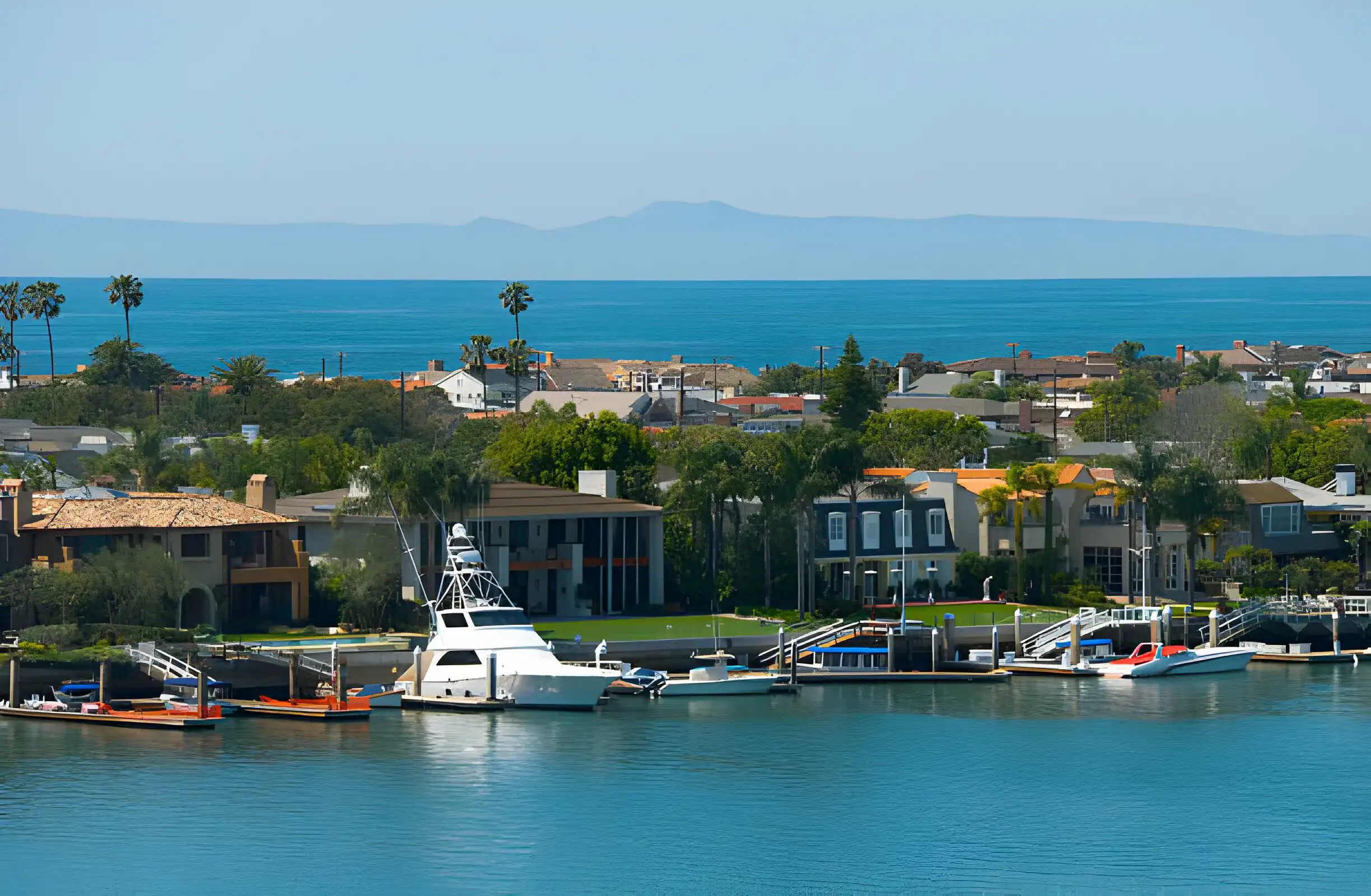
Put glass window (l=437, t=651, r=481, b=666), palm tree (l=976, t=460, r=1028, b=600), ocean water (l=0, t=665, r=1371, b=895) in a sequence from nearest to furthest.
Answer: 1. ocean water (l=0, t=665, r=1371, b=895)
2. glass window (l=437, t=651, r=481, b=666)
3. palm tree (l=976, t=460, r=1028, b=600)

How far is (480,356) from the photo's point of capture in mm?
160250

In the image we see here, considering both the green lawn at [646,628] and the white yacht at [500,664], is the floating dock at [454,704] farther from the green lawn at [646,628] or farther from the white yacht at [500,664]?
the green lawn at [646,628]

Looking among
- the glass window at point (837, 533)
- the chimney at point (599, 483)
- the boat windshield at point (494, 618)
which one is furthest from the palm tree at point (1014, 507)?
the boat windshield at point (494, 618)

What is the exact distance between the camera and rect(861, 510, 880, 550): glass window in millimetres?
89375

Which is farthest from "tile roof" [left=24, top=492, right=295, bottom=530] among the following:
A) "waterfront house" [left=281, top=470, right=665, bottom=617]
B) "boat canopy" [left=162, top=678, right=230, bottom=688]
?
"boat canopy" [left=162, top=678, right=230, bottom=688]

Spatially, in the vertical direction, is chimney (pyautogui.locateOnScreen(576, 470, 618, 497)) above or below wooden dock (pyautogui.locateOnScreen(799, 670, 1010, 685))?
above

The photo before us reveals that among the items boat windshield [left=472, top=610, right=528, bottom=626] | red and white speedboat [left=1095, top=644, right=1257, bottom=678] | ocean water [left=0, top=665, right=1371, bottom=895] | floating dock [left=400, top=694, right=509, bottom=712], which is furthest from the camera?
red and white speedboat [left=1095, top=644, right=1257, bottom=678]

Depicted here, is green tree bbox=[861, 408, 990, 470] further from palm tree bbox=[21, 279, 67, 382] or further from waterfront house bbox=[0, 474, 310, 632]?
palm tree bbox=[21, 279, 67, 382]

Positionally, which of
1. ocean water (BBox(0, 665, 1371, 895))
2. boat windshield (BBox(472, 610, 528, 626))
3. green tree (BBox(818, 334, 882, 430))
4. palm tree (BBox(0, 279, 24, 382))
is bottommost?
ocean water (BBox(0, 665, 1371, 895))

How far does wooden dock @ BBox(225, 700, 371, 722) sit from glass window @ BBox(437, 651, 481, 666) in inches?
141

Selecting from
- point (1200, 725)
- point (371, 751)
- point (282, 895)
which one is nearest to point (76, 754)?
point (371, 751)

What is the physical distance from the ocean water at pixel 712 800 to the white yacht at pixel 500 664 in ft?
2.34

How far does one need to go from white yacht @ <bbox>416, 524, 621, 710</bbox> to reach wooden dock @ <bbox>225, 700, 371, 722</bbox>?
126 inches

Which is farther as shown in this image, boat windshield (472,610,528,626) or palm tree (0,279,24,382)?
palm tree (0,279,24,382)
